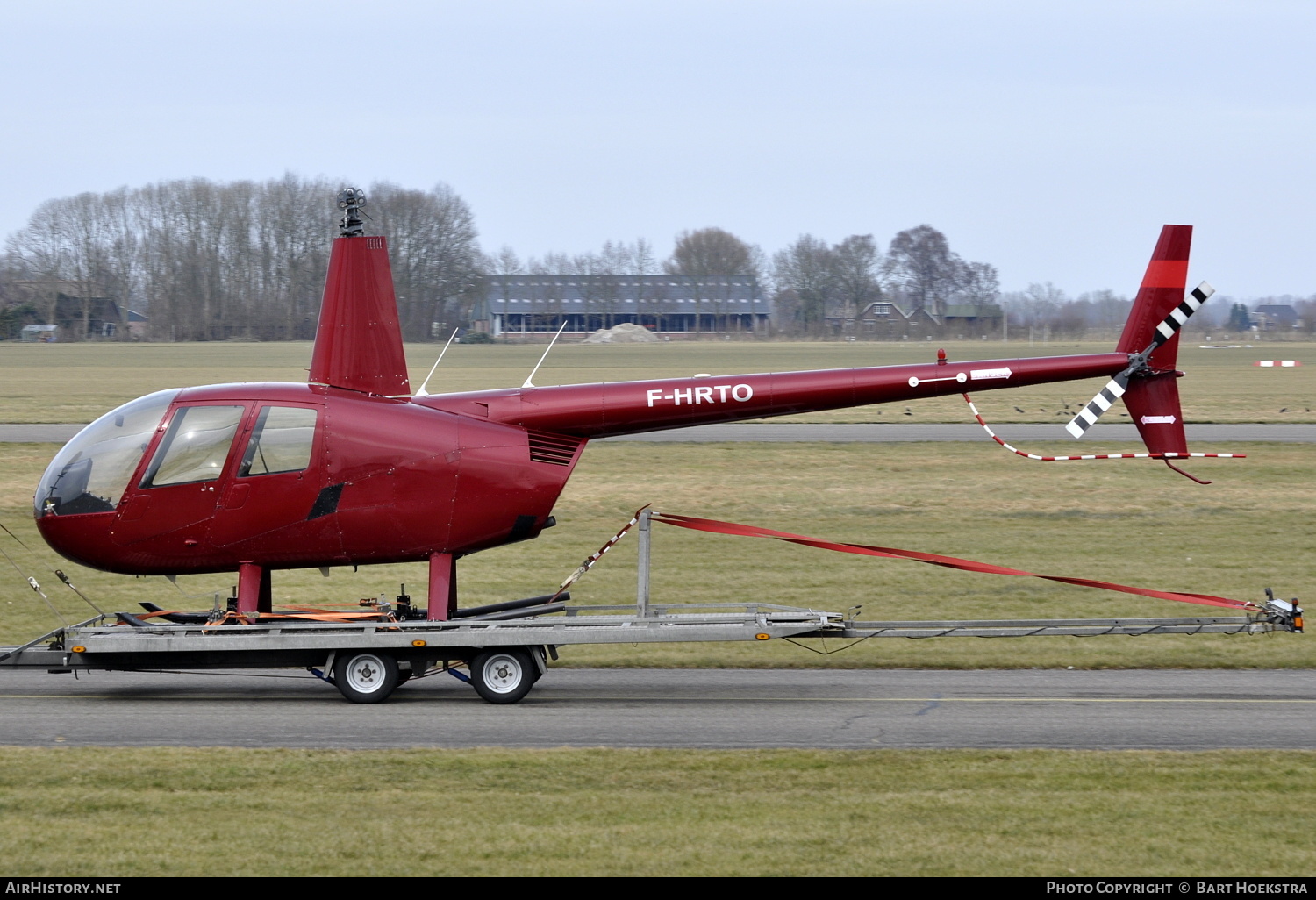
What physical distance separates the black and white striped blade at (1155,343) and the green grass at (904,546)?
252 cm

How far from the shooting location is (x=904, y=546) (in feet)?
63.7

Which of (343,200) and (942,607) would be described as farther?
(942,607)

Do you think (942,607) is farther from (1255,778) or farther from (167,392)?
(167,392)

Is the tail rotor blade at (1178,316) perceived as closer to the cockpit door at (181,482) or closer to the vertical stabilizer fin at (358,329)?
the vertical stabilizer fin at (358,329)

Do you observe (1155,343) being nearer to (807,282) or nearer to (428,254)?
(428,254)

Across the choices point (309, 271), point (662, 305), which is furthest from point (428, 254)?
point (662, 305)

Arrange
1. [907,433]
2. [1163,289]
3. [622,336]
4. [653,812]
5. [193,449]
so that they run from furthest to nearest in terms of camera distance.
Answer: [622,336] < [907,433] < [1163,289] < [193,449] < [653,812]

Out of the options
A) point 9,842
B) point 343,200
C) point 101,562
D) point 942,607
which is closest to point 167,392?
point 101,562

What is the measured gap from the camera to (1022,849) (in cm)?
722

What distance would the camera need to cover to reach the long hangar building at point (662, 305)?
119 metres

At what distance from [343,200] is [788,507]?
13.4 m

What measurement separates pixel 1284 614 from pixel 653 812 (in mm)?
6080

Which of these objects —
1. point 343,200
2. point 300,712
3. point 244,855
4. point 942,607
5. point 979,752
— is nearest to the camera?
point 244,855

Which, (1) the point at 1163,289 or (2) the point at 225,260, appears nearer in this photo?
(1) the point at 1163,289
